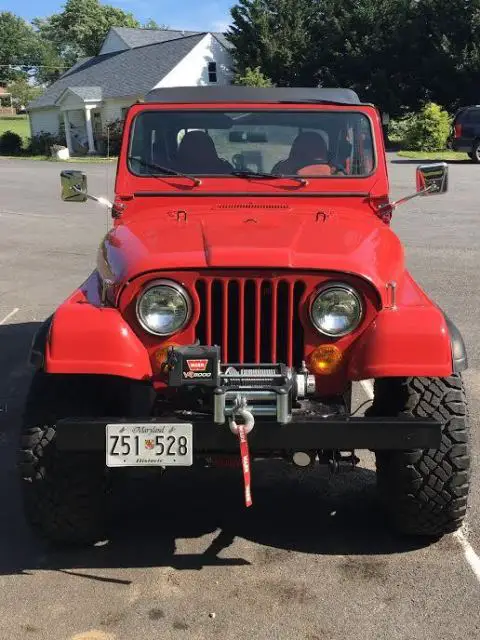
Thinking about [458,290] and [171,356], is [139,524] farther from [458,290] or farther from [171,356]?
[458,290]

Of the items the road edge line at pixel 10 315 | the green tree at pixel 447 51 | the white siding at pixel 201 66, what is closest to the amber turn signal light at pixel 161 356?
the road edge line at pixel 10 315

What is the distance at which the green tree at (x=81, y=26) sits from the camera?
7356cm

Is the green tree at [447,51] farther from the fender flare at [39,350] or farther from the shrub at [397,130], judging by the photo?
the fender flare at [39,350]

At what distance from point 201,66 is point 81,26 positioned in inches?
1752

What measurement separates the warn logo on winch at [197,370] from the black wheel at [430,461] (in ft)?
2.82

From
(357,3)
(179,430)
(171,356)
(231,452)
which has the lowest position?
(231,452)

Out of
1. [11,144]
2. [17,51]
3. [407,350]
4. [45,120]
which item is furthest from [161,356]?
[17,51]

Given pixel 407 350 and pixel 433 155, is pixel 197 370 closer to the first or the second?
pixel 407 350

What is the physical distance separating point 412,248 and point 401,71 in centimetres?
2897

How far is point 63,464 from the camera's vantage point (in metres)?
3.19

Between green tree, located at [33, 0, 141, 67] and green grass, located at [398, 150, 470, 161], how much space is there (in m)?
51.8

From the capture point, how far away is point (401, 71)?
36.8 m

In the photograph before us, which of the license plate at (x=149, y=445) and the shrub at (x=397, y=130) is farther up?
the license plate at (x=149, y=445)

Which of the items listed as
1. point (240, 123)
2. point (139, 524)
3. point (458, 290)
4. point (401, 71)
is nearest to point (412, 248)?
point (458, 290)
